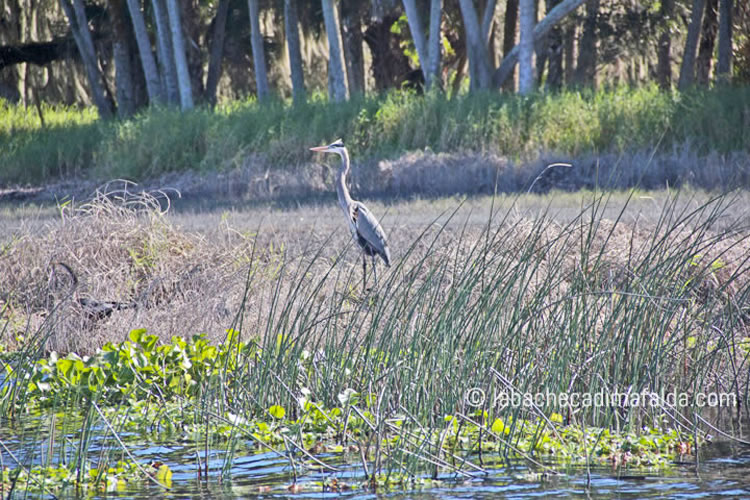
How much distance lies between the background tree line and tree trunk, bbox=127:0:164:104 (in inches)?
1.1

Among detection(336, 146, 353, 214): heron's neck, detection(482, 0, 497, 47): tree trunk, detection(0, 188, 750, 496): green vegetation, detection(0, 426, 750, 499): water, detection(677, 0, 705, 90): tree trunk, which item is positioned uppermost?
detection(482, 0, 497, 47): tree trunk

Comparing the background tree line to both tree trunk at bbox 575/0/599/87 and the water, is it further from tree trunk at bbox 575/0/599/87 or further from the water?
the water

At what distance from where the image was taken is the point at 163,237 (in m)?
10.4

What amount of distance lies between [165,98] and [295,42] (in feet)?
12.6

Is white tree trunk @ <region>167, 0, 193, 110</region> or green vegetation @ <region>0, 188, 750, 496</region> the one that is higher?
white tree trunk @ <region>167, 0, 193, 110</region>

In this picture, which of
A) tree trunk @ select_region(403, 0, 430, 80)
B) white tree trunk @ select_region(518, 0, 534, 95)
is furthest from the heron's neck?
tree trunk @ select_region(403, 0, 430, 80)

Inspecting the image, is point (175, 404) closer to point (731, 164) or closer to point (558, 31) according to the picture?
point (731, 164)

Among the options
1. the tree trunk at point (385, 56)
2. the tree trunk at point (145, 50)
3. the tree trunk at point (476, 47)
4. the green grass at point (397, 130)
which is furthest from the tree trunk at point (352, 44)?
the tree trunk at point (476, 47)

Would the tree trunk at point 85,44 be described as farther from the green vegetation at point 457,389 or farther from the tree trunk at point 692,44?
the green vegetation at point 457,389

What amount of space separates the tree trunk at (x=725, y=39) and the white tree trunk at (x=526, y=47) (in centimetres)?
395

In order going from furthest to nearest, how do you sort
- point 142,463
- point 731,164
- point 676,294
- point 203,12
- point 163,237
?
1. point 203,12
2. point 731,164
3. point 163,237
4. point 676,294
5. point 142,463

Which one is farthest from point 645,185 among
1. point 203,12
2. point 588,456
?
point 203,12

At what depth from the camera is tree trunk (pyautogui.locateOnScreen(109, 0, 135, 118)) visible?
24547mm

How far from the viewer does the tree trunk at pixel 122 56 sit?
24.5 metres
